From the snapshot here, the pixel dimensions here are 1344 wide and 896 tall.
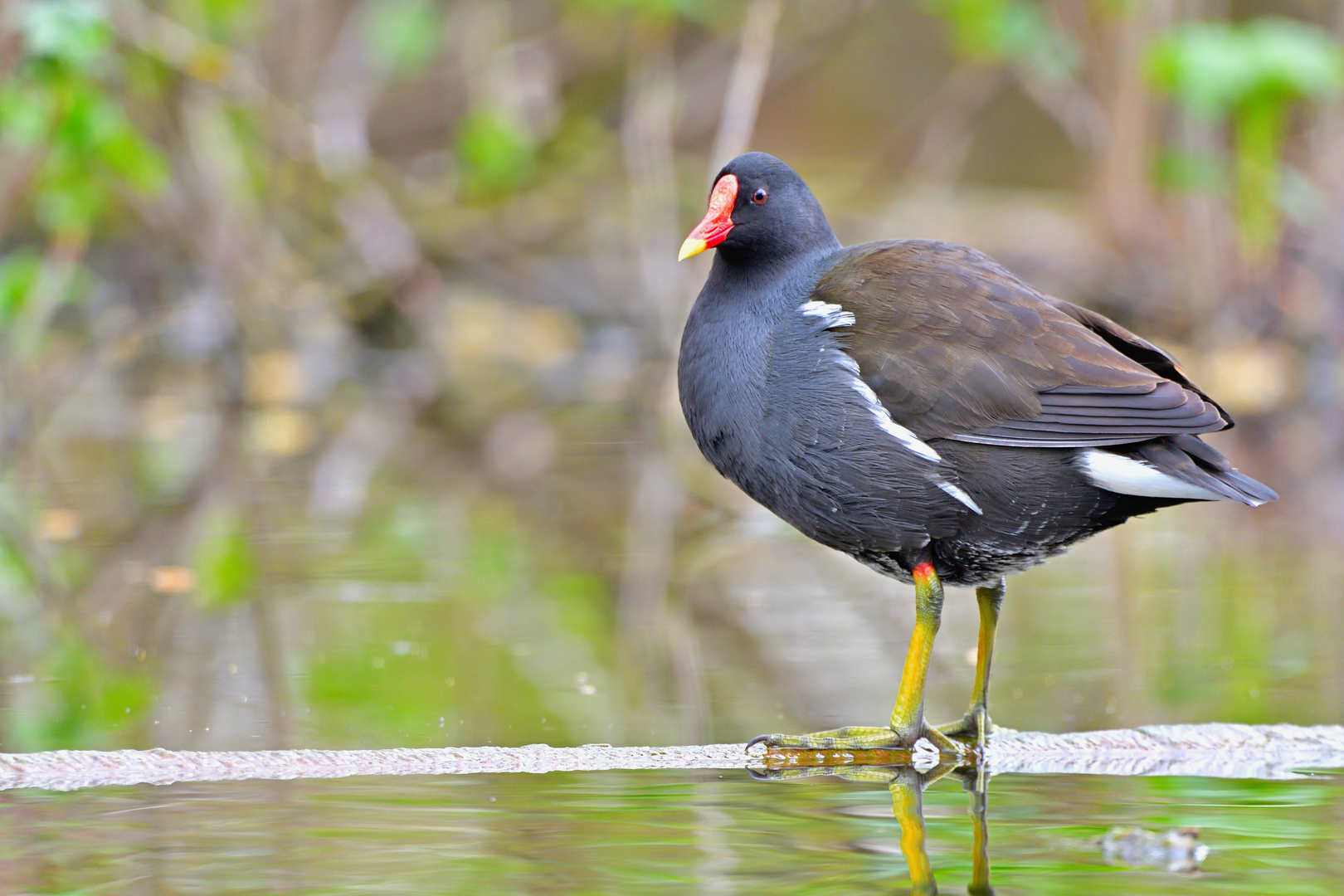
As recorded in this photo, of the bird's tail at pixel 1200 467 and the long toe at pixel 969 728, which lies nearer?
the bird's tail at pixel 1200 467

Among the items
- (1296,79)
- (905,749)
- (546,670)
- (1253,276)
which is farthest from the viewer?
(1253,276)

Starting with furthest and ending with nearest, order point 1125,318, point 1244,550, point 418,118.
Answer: point 418,118
point 1125,318
point 1244,550

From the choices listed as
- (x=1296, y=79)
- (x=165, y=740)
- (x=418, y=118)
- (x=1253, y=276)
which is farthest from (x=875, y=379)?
(x=418, y=118)

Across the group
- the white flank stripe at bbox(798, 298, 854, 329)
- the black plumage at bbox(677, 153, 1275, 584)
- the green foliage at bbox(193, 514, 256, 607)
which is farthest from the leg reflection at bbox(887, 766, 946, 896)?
the green foliage at bbox(193, 514, 256, 607)

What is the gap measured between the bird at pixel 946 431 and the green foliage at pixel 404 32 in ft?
20.8

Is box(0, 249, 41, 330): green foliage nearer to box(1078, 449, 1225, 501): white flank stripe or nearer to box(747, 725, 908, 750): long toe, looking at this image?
box(747, 725, 908, 750): long toe

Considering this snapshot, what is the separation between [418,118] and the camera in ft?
40.4

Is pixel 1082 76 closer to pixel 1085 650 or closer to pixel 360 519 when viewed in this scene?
pixel 360 519

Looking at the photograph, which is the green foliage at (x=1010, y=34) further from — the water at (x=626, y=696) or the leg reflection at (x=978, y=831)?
the leg reflection at (x=978, y=831)

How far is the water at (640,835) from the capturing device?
2309 mm

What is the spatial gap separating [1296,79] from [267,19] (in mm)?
5679

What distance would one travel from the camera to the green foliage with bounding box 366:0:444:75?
9078mm

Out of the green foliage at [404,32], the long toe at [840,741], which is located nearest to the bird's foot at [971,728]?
the long toe at [840,741]

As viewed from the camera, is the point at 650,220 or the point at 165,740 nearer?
the point at 165,740
